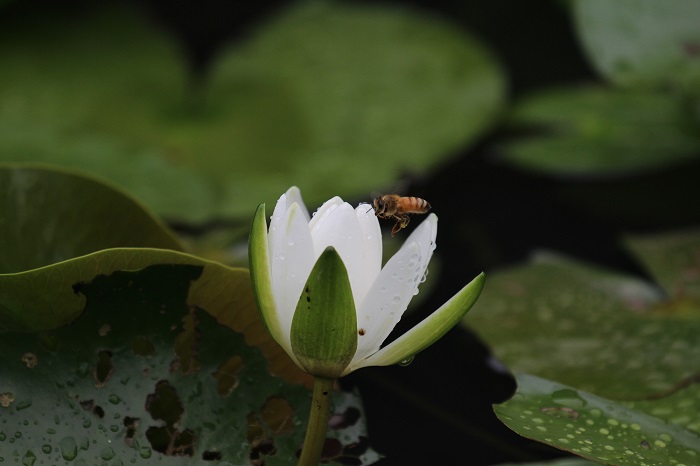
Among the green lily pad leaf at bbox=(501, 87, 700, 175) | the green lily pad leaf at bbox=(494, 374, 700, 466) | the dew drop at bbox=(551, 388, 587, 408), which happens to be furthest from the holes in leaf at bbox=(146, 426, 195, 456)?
the green lily pad leaf at bbox=(501, 87, 700, 175)

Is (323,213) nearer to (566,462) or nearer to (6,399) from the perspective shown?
(6,399)

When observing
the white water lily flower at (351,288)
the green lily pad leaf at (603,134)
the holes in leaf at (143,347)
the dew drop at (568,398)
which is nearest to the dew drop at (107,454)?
the holes in leaf at (143,347)

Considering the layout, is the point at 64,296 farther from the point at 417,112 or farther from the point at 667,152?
the point at 667,152

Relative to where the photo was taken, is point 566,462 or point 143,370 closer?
point 143,370

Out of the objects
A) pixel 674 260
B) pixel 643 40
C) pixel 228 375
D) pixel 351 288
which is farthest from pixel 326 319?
pixel 643 40

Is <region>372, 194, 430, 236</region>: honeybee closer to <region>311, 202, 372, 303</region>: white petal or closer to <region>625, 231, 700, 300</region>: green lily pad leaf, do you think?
<region>311, 202, 372, 303</region>: white petal
